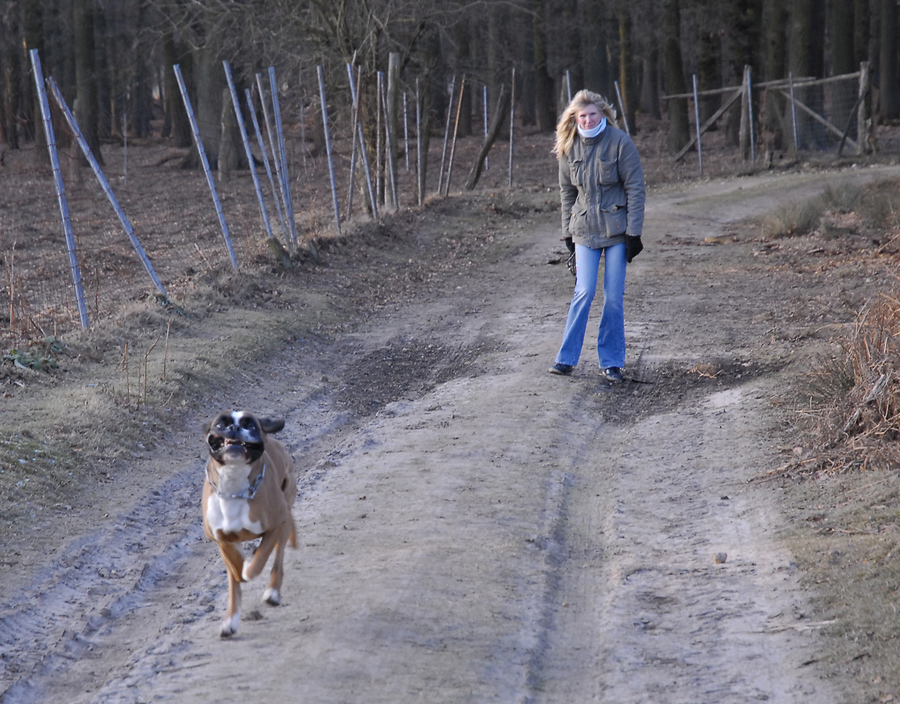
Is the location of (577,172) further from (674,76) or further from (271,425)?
(674,76)

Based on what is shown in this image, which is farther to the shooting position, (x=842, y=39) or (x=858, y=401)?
(x=842, y=39)

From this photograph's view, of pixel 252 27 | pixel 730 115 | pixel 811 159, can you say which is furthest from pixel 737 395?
pixel 730 115

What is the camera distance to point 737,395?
7.16 meters

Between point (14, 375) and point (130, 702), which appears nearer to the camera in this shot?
point (130, 702)

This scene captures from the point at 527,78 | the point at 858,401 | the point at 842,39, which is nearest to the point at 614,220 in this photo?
the point at 858,401

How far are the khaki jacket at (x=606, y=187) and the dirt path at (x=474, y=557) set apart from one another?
1.16m

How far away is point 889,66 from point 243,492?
32.2 meters

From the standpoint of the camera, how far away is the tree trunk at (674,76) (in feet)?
90.1

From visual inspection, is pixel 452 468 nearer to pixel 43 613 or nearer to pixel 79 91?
pixel 43 613

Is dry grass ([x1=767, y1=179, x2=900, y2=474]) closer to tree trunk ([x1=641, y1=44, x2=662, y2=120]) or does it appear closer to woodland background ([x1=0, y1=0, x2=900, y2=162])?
woodland background ([x1=0, y1=0, x2=900, y2=162])

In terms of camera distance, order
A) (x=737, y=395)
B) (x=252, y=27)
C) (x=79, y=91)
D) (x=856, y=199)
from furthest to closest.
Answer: (x=79, y=91) < (x=252, y=27) < (x=856, y=199) < (x=737, y=395)

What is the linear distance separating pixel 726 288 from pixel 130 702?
8.67 m

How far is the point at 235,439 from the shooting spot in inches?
139

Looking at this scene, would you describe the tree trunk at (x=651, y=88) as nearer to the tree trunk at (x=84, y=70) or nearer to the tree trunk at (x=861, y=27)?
the tree trunk at (x=861, y=27)
